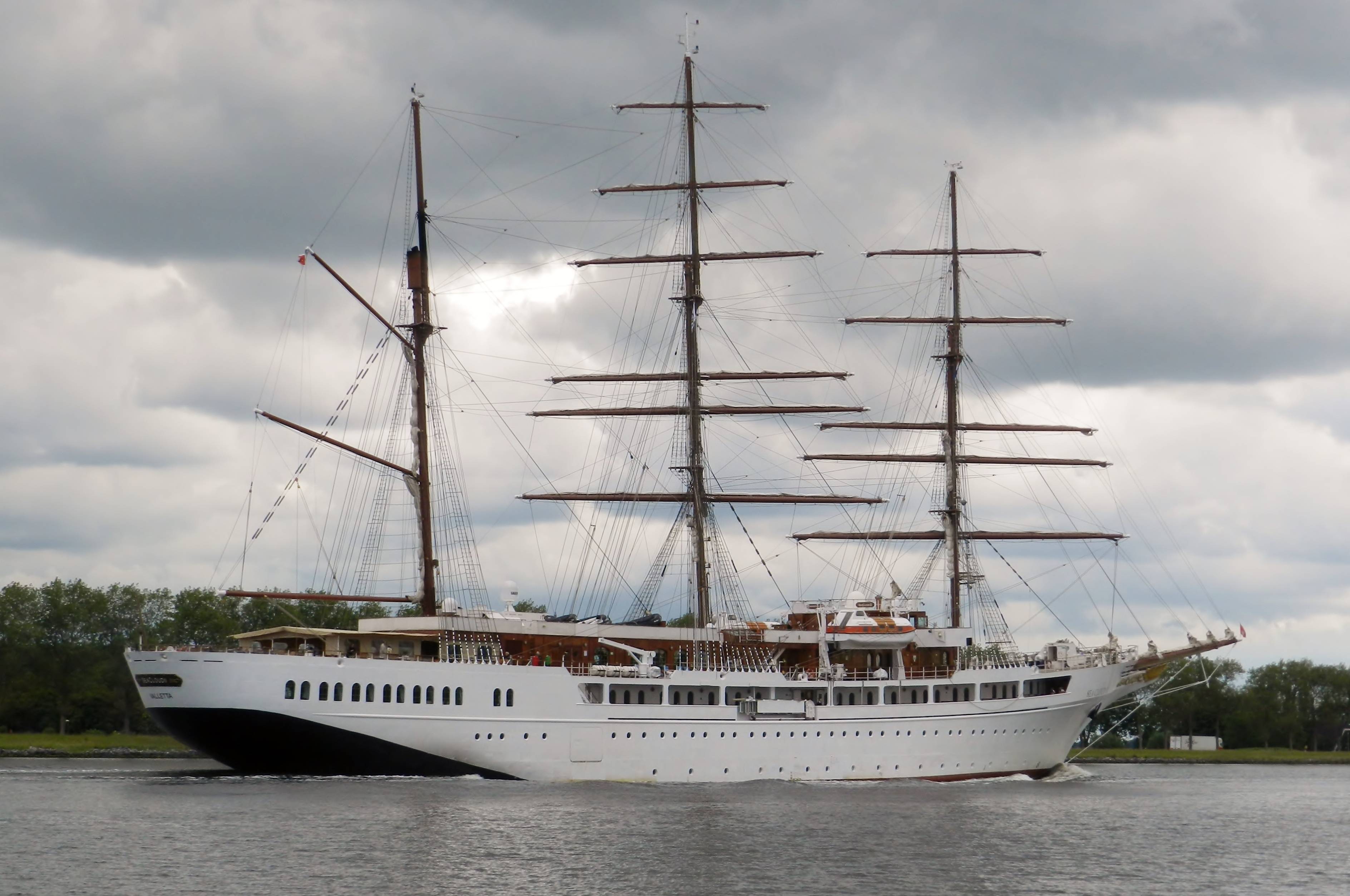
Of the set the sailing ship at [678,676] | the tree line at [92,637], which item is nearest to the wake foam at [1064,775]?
the sailing ship at [678,676]

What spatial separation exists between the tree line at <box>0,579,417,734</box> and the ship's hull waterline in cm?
4687

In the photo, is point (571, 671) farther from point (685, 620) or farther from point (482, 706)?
point (685, 620)

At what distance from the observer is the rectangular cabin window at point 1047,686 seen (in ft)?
253

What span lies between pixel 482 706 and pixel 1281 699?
106 metres

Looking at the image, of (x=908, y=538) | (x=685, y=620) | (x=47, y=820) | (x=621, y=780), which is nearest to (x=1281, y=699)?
(x=908, y=538)

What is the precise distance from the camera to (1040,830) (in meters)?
54.5

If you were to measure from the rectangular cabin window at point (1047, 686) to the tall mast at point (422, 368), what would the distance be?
28625 millimetres

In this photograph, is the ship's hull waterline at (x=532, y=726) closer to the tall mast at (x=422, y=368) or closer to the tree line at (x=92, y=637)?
the tall mast at (x=422, y=368)

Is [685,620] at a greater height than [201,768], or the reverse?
[685,620]

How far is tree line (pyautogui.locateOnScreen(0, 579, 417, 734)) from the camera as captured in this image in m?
112

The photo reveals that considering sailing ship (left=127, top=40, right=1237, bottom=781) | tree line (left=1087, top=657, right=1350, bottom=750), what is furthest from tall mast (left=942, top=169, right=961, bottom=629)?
tree line (left=1087, top=657, right=1350, bottom=750)

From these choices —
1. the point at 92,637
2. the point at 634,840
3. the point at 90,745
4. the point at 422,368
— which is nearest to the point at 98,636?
the point at 92,637

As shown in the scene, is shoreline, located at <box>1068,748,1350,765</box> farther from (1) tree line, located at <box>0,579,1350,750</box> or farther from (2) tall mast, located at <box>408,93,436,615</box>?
(2) tall mast, located at <box>408,93,436,615</box>

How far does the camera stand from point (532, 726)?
64250 mm
